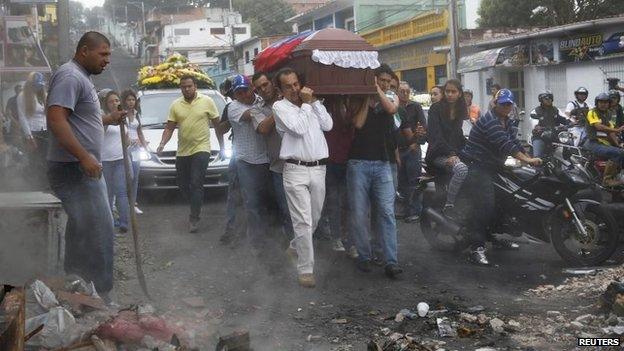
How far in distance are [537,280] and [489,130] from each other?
1514mm

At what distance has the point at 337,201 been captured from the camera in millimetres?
7855

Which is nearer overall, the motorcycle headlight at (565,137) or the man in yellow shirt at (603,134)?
the man in yellow shirt at (603,134)

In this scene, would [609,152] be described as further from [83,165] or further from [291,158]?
[83,165]

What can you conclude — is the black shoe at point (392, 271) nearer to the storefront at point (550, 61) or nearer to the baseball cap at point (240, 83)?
the baseball cap at point (240, 83)

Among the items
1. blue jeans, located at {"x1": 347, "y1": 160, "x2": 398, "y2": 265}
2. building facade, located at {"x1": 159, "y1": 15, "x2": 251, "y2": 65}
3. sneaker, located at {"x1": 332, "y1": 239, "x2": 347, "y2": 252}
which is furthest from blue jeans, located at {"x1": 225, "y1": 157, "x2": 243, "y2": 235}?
building facade, located at {"x1": 159, "y1": 15, "x2": 251, "y2": 65}

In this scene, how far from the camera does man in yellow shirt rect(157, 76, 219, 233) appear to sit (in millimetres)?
9344

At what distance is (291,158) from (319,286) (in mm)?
1121

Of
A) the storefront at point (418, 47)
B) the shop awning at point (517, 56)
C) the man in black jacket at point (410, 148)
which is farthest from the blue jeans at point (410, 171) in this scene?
the storefront at point (418, 47)

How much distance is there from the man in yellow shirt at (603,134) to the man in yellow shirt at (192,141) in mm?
5400

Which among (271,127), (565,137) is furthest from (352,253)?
(565,137)

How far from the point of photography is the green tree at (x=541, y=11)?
1098 inches

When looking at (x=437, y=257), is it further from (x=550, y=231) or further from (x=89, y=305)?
(x=89, y=305)

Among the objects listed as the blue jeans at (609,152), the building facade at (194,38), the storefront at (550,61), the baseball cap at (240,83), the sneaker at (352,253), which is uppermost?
the building facade at (194,38)

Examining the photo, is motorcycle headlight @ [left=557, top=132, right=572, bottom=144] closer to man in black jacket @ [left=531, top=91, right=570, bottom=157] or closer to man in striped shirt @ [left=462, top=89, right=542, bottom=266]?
man in black jacket @ [left=531, top=91, right=570, bottom=157]
